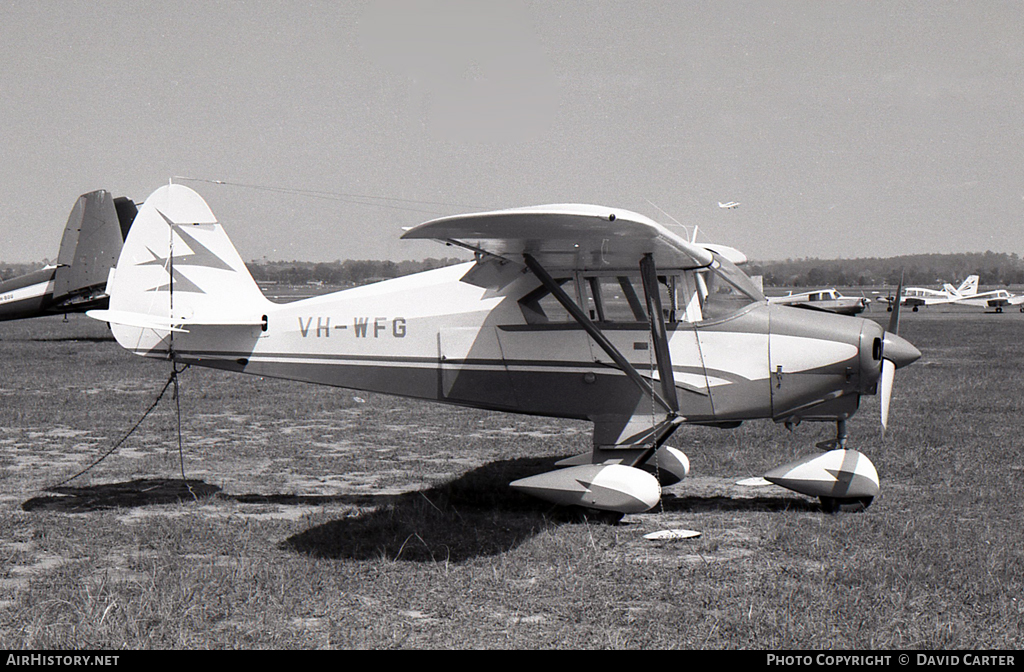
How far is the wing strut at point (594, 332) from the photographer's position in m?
6.92

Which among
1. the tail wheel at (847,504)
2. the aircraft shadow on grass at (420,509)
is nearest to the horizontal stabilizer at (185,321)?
the aircraft shadow on grass at (420,509)

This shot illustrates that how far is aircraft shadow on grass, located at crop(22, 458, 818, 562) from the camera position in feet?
19.9

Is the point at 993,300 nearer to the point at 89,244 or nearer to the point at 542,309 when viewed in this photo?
the point at 89,244

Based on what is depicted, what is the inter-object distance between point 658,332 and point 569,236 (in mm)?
1457

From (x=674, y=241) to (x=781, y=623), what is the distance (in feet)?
9.95

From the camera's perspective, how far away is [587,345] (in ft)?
24.0

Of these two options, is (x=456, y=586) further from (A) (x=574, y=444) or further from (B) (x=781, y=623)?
(A) (x=574, y=444)

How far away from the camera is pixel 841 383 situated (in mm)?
7000

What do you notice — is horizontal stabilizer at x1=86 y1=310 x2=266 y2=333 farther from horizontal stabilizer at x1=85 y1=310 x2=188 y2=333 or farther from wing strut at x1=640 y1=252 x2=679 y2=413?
wing strut at x1=640 y1=252 x2=679 y2=413

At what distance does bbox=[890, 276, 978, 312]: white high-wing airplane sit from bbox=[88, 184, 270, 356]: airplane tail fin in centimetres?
6939

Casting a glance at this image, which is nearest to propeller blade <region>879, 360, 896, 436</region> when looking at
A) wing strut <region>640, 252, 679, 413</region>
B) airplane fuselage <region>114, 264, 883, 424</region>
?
airplane fuselage <region>114, 264, 883, 424</region>

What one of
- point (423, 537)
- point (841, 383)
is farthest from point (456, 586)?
point (841, 383)

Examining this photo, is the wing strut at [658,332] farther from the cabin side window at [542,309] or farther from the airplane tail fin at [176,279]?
the airplane tail fin at [176,279]
